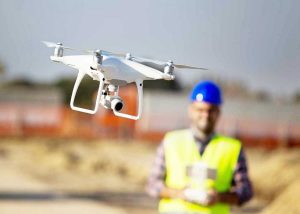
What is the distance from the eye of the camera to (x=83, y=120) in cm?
3847

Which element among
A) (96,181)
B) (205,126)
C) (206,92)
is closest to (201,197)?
(205,126)

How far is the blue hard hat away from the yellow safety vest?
469 mm

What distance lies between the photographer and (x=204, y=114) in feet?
16.0

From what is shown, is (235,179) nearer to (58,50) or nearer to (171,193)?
(171,193)

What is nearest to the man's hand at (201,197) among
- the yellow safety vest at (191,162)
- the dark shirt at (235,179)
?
the yellow safety vest at (191,162)

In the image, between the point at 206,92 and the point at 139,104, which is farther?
the point at 206,92

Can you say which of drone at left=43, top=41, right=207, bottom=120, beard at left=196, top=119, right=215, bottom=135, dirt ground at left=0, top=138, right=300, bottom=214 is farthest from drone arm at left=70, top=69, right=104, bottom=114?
dirt ground at left=0, top=138, right=300, bottom=214

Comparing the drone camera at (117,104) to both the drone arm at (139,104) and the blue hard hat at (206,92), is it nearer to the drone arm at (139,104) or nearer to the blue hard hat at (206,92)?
the drone arm at (139,104)

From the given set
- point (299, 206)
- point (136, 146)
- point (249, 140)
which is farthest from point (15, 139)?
point (299, 206)

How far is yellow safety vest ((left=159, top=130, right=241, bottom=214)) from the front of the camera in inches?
206

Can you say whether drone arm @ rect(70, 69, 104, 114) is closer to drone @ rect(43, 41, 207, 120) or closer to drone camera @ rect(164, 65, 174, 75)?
drone @ rect(43, 41, 207, 120)

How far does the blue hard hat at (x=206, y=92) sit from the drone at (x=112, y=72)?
221 centimetres

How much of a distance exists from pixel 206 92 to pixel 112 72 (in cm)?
235

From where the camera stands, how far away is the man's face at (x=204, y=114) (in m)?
4.86
